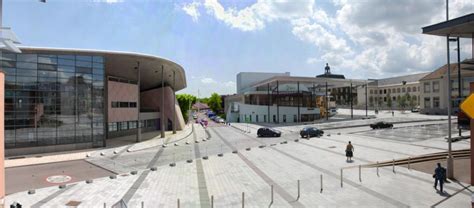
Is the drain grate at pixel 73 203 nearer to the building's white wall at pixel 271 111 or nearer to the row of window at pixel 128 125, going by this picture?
the row of window at pixel 128 125

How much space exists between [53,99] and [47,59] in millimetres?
4279

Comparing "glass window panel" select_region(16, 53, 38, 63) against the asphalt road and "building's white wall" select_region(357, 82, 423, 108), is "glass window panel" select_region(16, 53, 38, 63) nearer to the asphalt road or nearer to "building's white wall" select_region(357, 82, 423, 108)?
the asphalt road

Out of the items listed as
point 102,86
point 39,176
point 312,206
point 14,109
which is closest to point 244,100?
point 102,86

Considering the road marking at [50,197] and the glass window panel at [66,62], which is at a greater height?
the glass window panel at [66,62]

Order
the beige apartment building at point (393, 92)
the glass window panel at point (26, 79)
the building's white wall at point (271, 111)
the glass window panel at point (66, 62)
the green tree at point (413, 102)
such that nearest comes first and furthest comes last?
the glass window panel at point (26, 79), the glass window panel at point (66, 62), the building's white wall at point (271, 111), the green tree at point (413, 102), the beige apartment building at point (393, 92)

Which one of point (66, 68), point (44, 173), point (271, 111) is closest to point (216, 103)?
point (271, 111)

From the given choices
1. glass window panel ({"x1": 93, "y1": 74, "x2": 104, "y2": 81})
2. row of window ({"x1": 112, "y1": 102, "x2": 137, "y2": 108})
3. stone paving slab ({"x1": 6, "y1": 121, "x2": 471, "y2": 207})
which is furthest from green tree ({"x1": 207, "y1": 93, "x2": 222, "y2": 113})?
stone paving slab ({"x1": 6, "y1": 121, "x2": 471, "y2": 207})

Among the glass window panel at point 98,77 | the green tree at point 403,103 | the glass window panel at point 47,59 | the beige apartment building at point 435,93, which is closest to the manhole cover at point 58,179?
the glass window panel at point 47,59

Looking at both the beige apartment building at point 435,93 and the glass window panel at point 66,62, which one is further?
the beige apartment building at point 435,93

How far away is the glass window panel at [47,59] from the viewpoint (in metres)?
31.4

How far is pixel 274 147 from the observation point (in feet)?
102

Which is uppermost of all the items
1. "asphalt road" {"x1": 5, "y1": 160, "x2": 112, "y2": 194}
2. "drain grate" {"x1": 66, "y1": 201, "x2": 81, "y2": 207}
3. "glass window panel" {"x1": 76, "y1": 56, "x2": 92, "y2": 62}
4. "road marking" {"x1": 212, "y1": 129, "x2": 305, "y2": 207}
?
"glass window panel" {"x1": 76, "y1": 56, "x2": 92, "y2": 62}

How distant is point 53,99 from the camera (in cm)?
3184

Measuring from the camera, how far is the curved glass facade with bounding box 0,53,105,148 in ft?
98.2
